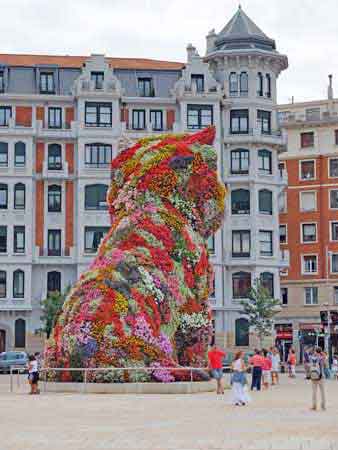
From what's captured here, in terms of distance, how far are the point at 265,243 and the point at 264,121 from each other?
956 centimetres

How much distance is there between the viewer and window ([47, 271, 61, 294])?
241 ft

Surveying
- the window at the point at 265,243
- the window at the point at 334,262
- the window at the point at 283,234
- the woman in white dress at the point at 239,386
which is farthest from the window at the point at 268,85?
the woman in white dress at the point at 239,386

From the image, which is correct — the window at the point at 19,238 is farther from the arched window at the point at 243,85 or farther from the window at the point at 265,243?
the arched window at the point at 243,85

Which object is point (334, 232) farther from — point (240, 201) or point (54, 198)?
point (54, 198)

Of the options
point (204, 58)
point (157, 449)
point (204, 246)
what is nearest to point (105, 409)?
point (157, 449)

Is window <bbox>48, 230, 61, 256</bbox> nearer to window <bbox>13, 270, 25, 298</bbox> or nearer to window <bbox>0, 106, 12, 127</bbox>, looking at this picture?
window <bbox>13, 270, 25, 298</bbox>

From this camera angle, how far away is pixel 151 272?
3634 cm

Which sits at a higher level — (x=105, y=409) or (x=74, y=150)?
(x=74, y=150)

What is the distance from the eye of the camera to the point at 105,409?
25141 mm

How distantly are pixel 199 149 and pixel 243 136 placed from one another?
119 ft

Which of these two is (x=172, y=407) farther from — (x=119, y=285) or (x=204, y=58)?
(x=204, y=58)

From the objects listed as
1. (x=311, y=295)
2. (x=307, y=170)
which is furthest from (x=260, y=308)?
(x=307, y=170)

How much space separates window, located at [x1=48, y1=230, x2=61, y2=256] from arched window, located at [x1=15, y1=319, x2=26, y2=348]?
18.0 feet

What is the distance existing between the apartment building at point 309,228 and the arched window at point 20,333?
25.1 metres
